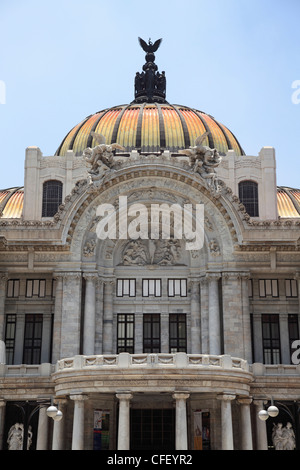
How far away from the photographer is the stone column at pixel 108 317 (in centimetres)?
5628

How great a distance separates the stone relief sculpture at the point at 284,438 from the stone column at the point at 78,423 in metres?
12.5

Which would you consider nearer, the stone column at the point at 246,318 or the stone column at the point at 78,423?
the stone column at the point at 78,423

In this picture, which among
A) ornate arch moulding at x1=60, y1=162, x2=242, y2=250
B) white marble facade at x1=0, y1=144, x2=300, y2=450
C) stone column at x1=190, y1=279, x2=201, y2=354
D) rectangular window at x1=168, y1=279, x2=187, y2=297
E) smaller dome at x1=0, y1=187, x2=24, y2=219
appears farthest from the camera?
smaller dome at x1=0, y1=187, x2=24, y2=219

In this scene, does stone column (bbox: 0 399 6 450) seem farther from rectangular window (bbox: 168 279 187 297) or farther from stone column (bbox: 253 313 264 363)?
stone column (bbox: 253 313 264 363)

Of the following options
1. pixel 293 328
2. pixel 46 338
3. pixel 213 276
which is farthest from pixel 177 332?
pixel 46 338

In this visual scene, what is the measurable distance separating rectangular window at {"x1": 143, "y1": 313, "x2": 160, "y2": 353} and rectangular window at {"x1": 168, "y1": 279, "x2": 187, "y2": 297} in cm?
197

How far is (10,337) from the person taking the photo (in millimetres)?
57281

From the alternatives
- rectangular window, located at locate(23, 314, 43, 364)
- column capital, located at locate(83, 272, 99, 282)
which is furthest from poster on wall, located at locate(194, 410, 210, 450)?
rectangular window, located at locate(23, 314, 43, 364)

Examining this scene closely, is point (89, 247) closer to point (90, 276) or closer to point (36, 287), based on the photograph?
point (90, 276)

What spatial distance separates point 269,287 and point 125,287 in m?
10.3

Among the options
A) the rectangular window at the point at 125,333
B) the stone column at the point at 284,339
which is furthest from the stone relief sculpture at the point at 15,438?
the stone column at the point at 284,339

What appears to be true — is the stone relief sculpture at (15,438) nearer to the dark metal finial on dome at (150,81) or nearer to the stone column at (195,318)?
the stone column at (195,318)

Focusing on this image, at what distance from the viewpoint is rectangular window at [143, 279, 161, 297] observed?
58.2 m

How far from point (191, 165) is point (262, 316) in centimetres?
1189
